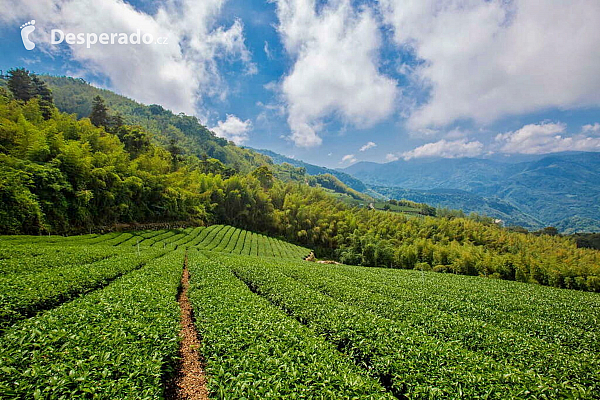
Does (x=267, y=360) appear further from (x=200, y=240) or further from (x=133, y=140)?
(x=133, y=140)

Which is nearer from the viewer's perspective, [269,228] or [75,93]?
[269,228]

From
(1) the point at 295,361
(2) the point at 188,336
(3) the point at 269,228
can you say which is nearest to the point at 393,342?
(1) the point at 295,361

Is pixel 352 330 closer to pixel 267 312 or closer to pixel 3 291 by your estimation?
pixel 267 312

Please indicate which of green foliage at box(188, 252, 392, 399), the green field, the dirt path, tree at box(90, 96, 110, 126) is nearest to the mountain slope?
tree at box(90, 96, 110, 126)

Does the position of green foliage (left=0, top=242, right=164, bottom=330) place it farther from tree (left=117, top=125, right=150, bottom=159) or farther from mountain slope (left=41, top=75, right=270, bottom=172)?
mountain slope (left=41, top=75, right=270, bottom=172)

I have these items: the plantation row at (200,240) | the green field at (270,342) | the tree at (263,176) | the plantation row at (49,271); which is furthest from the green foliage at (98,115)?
the green field at (270,342)

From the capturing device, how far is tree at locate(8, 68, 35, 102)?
42375mm

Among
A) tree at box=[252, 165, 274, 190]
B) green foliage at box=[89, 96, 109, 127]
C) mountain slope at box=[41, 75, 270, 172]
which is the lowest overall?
tree at box=[252, 165, 274, 190]

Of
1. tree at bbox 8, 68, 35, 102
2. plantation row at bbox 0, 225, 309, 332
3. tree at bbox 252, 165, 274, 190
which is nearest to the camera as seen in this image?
plantation row at bbox 0, 225, 309, 332

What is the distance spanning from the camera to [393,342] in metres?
6.86

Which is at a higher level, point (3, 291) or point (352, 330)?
point (3, 291)

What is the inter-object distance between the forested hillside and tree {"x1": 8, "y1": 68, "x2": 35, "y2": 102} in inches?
7.4

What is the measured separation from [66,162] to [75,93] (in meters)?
145

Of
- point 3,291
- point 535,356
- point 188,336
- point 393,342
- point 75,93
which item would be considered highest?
point 75,93
